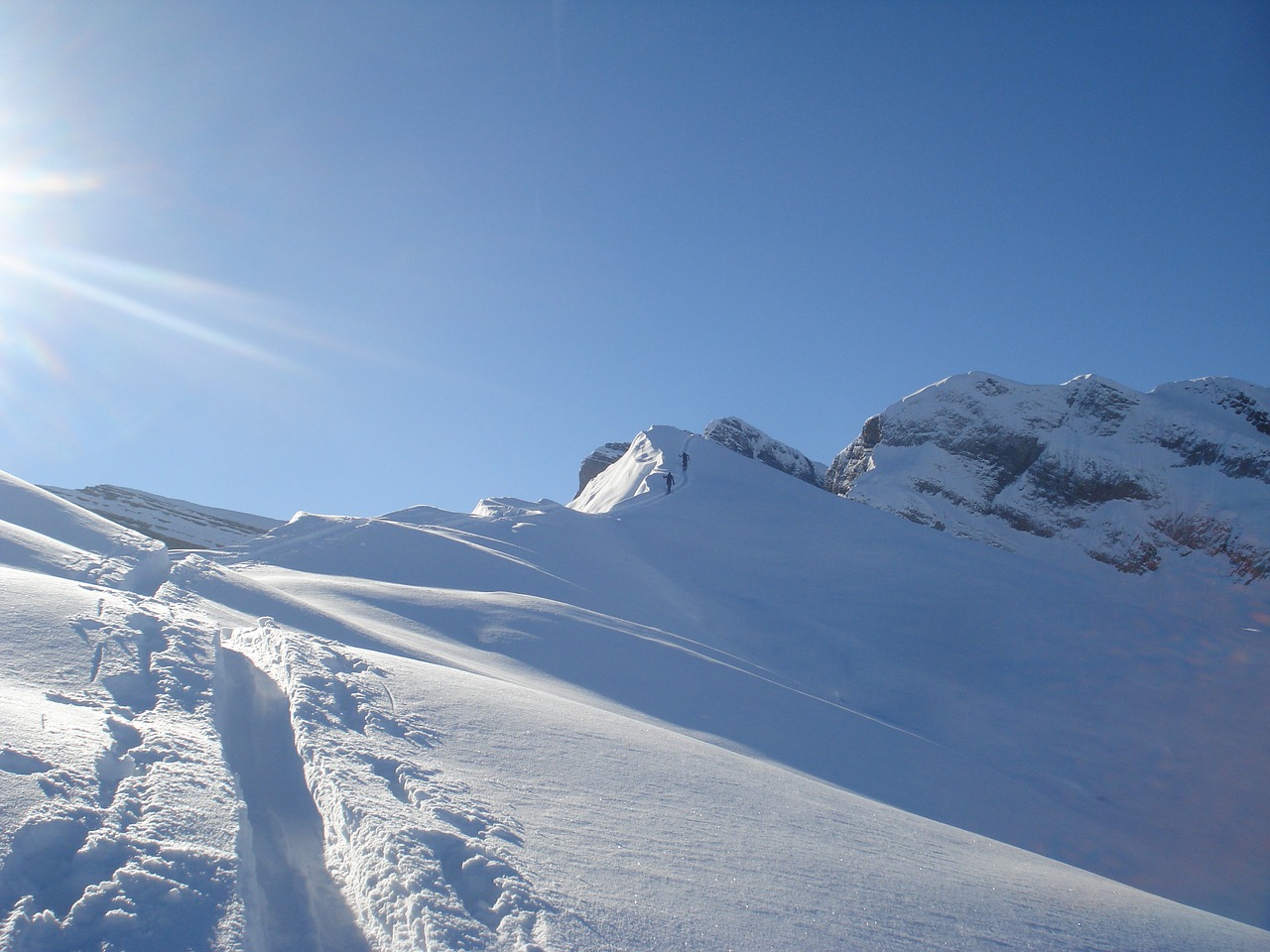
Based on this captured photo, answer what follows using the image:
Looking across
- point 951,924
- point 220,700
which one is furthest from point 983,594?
point 220,700

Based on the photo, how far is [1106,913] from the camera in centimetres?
443

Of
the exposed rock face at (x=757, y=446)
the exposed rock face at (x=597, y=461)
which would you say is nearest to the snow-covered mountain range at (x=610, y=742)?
the exposed rock face at (x=757, y=446)

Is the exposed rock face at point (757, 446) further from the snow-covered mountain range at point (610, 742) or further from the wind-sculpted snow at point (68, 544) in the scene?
the wind-sculpted snow at point (68, 544)

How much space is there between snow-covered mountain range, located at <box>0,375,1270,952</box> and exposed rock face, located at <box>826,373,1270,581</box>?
72.7 ft

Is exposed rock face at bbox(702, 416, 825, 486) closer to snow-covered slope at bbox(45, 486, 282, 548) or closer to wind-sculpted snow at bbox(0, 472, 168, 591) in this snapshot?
snow-covered slope at bbox(45, 486, 282, 548)

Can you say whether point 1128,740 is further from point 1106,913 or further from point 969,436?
point 969,436

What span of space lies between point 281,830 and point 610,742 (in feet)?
8.19

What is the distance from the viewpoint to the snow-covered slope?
125ft

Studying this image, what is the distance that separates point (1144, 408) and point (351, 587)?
1783 inches

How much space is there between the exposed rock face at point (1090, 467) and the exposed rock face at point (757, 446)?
2.87 metres

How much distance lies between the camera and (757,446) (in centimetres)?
4612

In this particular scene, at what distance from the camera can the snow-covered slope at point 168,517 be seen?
38.1 m

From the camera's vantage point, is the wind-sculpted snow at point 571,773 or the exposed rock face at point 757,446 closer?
the wind-sculpted snow at point 571,773

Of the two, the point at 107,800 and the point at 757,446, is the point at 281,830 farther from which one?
the point at 757,446
